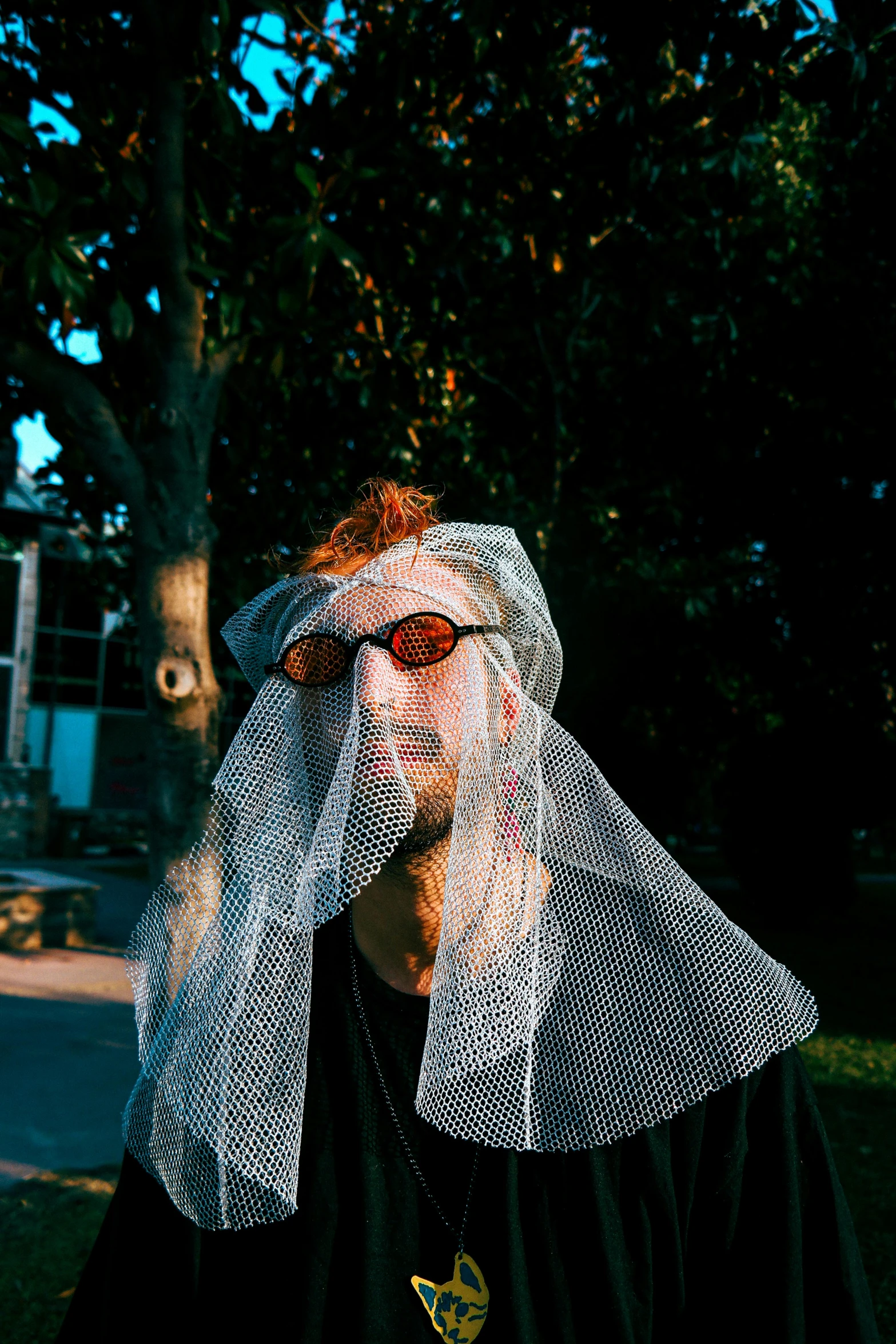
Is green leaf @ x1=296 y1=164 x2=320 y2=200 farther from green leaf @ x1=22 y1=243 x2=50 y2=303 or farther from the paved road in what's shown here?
the paved road

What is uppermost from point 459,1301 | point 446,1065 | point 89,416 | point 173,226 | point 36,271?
point 173,226

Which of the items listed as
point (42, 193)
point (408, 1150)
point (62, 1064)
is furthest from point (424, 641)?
point (62, 1064)

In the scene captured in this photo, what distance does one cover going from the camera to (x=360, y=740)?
1.40 m

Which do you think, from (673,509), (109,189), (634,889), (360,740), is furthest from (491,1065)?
(673,509)

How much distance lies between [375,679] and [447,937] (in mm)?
366

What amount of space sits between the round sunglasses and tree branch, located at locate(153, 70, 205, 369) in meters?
3.08

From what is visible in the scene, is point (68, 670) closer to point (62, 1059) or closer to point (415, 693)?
point (62, 1059)

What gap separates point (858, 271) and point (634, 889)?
1066 cm

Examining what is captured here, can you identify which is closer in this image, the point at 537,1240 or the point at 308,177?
the point at 537,1240

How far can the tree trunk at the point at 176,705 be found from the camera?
391cm

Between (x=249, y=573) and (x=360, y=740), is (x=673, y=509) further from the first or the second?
(x=360, y=740)

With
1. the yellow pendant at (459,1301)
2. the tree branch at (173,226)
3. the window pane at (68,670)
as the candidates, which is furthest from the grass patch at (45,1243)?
the window pane at (68,670)

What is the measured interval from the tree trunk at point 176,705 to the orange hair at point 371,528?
2.23m

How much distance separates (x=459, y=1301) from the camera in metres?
1.33
